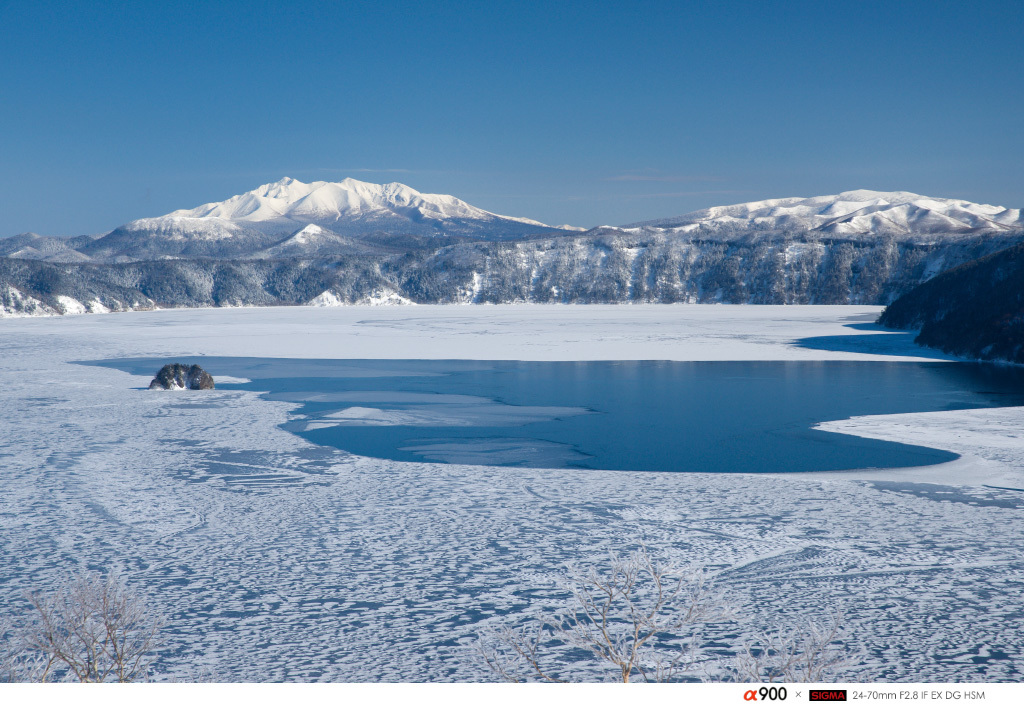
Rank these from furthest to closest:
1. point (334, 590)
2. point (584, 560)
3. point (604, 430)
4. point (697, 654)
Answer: point (604, 430) → point (584, 560) → point (334, 590) → point (697, 654)

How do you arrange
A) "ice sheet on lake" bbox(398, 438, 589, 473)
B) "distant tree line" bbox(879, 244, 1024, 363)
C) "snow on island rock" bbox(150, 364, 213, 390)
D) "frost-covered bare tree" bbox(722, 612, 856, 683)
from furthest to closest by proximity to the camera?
"distant tree line" bbox(879, 244, 1024, 363)
"snow on island rock" bbox(150, 364, 213, 390)
"ice sheet on lake" bbox(398, 438, 589, 473)
"frost-covered bare tree" bbox(722, 612, 856, 683)

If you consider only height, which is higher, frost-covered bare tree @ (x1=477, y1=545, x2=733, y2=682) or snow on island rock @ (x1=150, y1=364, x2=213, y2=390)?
snow on island rock @ (x1=150, y1=364, x2=213, y2=390)

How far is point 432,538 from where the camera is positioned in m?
9.28

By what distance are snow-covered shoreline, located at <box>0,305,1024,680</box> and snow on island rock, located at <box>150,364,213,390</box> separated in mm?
5426

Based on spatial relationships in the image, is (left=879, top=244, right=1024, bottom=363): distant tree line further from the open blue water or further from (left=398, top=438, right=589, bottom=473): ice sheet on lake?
(left=398, top=438, right=589, bottom=473): ice sheet on lake

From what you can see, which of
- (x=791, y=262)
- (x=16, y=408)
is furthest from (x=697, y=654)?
(x=791, y=262)

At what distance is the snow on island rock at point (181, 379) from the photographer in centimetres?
2258

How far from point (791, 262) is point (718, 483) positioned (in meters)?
117

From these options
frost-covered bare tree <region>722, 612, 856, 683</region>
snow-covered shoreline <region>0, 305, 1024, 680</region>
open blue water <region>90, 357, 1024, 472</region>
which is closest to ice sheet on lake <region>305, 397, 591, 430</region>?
open blue water <region>90, 357, 1024, 472</region>
